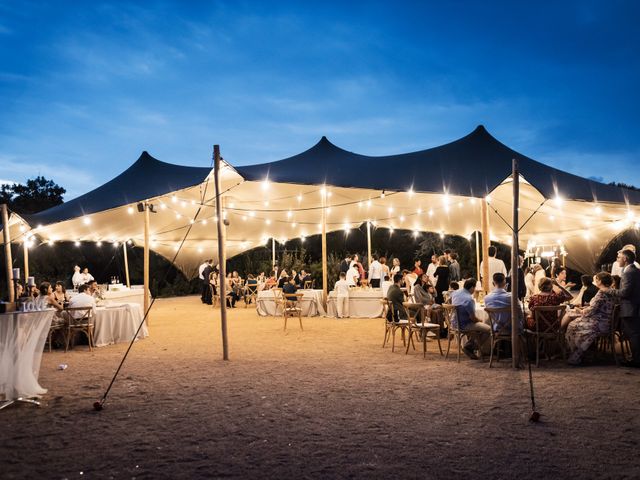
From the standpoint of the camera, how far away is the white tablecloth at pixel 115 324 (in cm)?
817

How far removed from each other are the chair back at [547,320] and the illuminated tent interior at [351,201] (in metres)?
1.13

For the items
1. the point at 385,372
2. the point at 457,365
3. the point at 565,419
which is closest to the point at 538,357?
the point at 457,365

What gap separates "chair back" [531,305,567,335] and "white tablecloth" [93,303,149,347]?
623 cm

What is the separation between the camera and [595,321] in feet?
19.2

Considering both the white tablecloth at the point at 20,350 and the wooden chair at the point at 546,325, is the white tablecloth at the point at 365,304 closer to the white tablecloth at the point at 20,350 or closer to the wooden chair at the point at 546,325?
the wooden chair at the point at 546,325

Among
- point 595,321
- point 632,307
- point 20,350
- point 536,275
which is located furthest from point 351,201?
point 20,350

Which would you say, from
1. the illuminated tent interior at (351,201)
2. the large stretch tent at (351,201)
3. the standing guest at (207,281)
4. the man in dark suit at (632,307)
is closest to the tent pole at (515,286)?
the illuminated tent interior at (351,201)

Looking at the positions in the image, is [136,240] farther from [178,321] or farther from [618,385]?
[618,385]

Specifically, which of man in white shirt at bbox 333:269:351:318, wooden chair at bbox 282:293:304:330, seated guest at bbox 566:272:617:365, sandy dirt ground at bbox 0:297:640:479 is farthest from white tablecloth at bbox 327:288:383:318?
seated guest at bbox 566:272:617:365

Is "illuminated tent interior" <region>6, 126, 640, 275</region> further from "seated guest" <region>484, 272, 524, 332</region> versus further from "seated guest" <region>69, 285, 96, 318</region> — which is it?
"seated guest" <region>69, 285, 96, 318</region>

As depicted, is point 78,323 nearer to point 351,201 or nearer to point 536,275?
point 351,201

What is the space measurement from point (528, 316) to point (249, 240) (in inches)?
533

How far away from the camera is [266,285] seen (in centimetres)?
Answer: 1345

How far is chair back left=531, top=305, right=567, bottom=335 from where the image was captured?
5883 mm
